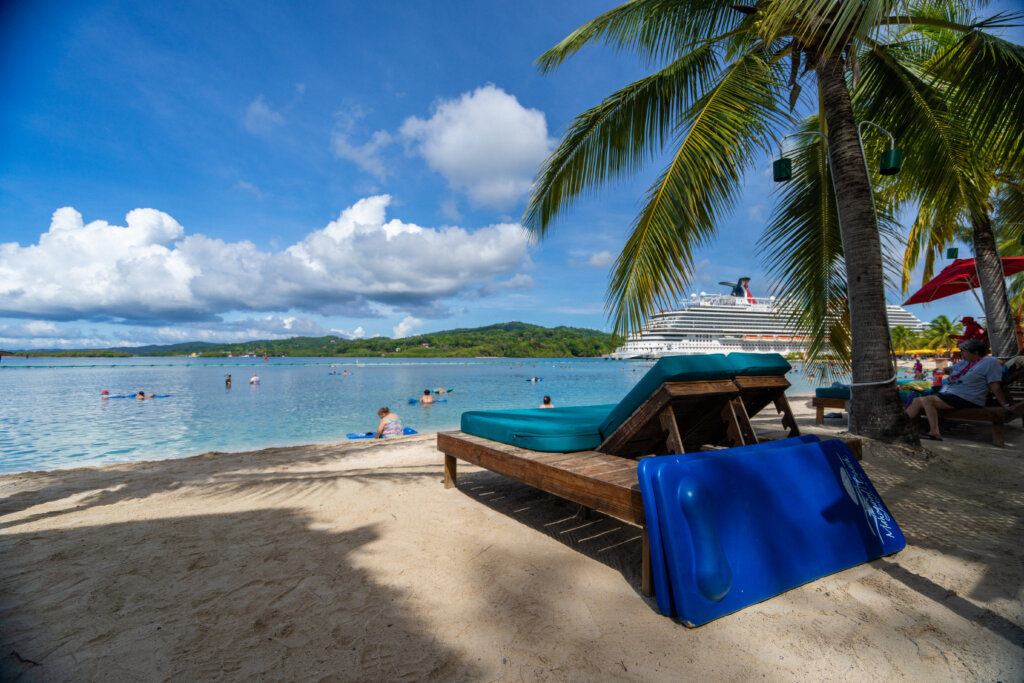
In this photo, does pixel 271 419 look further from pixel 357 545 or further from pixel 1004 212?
pixel 1004 212

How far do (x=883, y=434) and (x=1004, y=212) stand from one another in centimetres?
789

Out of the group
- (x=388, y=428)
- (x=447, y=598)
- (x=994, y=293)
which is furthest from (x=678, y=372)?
(x=388, y=428)

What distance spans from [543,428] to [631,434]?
617 mm

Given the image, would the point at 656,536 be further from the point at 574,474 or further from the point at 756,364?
the point at 756,364

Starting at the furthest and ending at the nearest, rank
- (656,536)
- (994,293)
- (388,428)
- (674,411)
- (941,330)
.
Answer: (941,330) → (388,428) → (994,293) → (674,411) → (656,536)

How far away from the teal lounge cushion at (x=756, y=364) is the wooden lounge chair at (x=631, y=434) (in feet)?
0.06

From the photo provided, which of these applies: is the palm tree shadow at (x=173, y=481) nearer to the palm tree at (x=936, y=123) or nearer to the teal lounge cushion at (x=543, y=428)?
the teal lounge cushion at (x=543, y=428)

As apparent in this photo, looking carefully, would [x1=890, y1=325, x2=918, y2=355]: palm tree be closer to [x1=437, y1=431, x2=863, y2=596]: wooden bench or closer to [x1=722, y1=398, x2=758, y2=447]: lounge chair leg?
[x1=722, y1=398, x2=758, y2=447]: lounge chair leg

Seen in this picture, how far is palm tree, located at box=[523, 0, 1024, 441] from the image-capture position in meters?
4.18

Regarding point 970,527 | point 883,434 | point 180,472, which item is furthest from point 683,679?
point 180,472

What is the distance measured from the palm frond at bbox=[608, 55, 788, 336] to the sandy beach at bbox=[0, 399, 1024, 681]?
6.95ft

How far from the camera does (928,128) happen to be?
5.09 m

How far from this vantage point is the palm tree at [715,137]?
4.18 m

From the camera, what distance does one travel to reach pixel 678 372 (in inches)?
93.1
